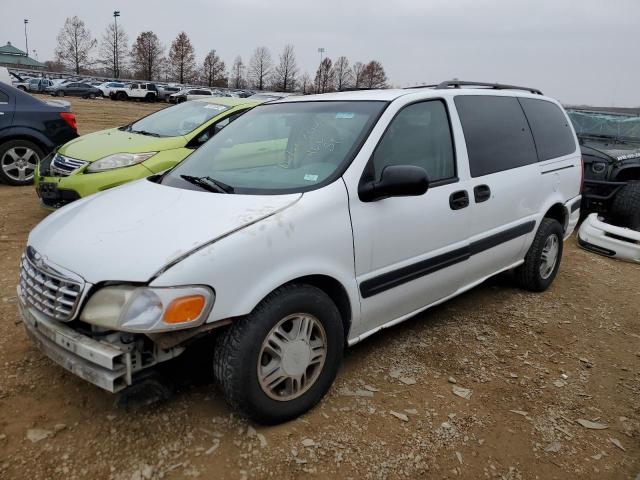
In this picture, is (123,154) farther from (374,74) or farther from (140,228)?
(374,74)

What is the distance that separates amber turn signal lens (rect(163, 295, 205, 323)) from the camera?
2.11m

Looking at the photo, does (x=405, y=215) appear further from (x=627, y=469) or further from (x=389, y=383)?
(x=627, y=469)

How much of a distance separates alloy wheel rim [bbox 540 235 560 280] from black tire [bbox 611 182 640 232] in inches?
94.4

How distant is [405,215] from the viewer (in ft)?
9.64

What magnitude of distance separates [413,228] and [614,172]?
5220 millimetres


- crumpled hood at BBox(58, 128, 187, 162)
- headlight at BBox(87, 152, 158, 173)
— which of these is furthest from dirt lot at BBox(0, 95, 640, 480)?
crumpled hood at BBox(58, 128, 187, 162)

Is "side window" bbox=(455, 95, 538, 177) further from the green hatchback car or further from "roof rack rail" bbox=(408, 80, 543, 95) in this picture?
the green hatchback car

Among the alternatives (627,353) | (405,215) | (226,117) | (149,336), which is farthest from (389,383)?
(226,117)

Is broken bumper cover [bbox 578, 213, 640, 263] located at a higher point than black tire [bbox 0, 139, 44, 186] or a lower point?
lower

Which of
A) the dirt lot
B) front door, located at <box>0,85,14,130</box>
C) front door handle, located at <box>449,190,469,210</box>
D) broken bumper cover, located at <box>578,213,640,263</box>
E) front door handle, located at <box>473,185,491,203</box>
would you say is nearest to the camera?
the dirt lot

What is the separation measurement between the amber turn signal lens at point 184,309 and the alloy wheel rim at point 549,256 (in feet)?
11.0

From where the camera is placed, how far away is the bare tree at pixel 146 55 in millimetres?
70812

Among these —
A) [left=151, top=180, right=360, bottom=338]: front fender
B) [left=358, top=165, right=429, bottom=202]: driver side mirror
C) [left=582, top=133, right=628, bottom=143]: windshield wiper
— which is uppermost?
[left=582, top=133, right=628, bottom=143]: windshield wiper

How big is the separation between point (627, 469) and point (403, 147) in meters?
2.05
